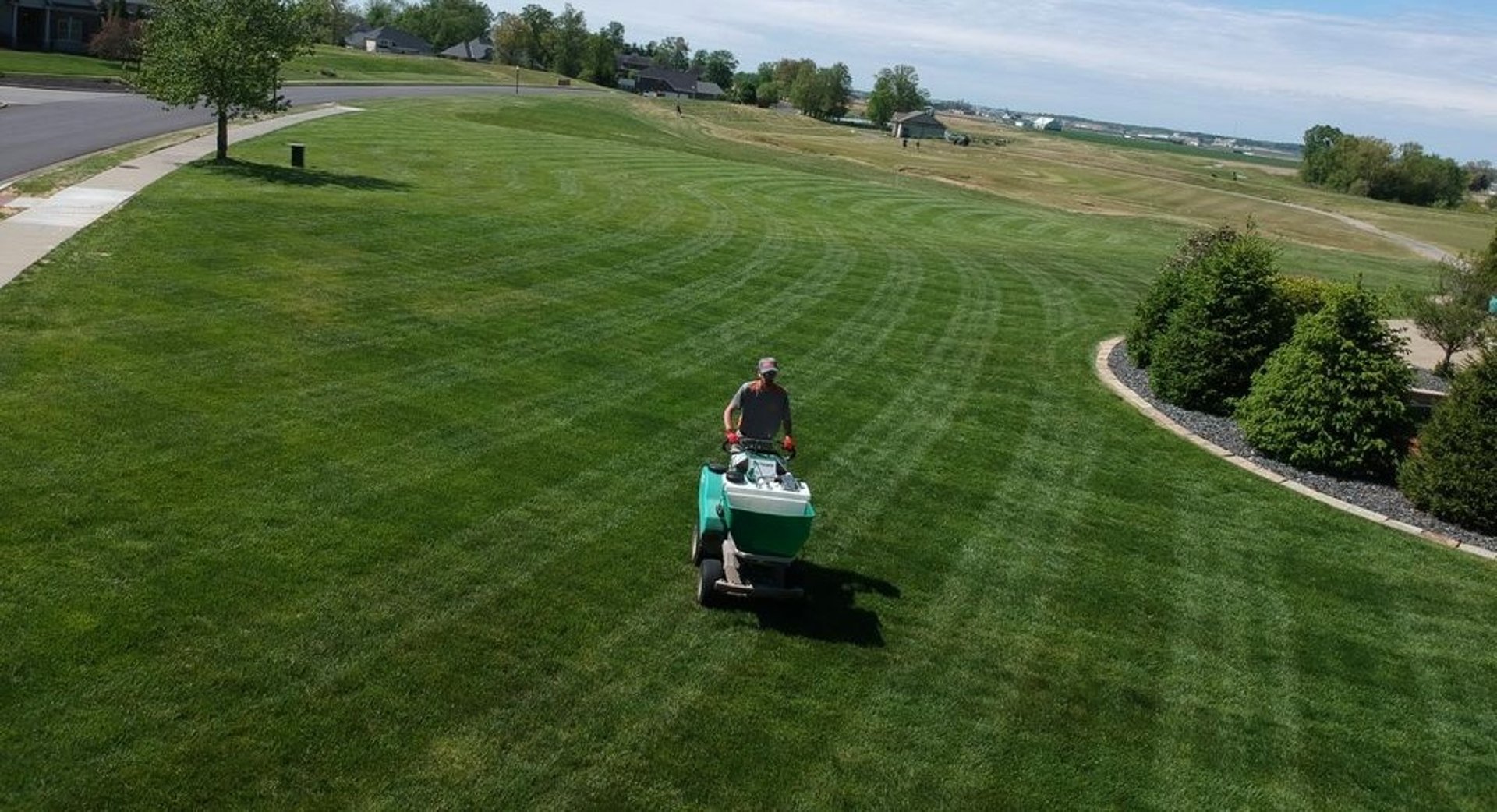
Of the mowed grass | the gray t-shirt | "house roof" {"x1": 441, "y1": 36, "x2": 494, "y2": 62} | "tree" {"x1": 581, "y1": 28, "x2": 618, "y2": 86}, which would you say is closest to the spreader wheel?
the mowed grass

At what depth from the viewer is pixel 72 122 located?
36719mm

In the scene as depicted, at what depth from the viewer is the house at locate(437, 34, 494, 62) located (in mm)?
167000

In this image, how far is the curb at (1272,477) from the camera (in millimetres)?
13055

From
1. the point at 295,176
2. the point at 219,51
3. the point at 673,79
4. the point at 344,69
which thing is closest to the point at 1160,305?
the point at 295,176

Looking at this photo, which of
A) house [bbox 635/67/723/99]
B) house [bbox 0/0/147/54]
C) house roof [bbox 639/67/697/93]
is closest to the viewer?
house [bbox 0/0/147/54]

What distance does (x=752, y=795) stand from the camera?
6980 millimetres

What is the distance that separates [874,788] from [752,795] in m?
0.83

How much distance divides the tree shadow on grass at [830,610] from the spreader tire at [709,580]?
407 millimetres

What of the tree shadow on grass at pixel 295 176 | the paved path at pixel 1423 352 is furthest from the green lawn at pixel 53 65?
the paved path at pixel 1423 352

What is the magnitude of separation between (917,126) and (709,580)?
555 ft

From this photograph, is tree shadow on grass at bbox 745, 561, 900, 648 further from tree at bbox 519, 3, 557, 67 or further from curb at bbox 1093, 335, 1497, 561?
tree at bbox 519, 3, 557, 67

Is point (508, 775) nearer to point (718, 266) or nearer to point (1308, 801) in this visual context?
point (1308, 801)

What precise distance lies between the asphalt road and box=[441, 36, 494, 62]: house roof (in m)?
116

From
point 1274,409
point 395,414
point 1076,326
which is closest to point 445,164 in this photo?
point 1076,326
